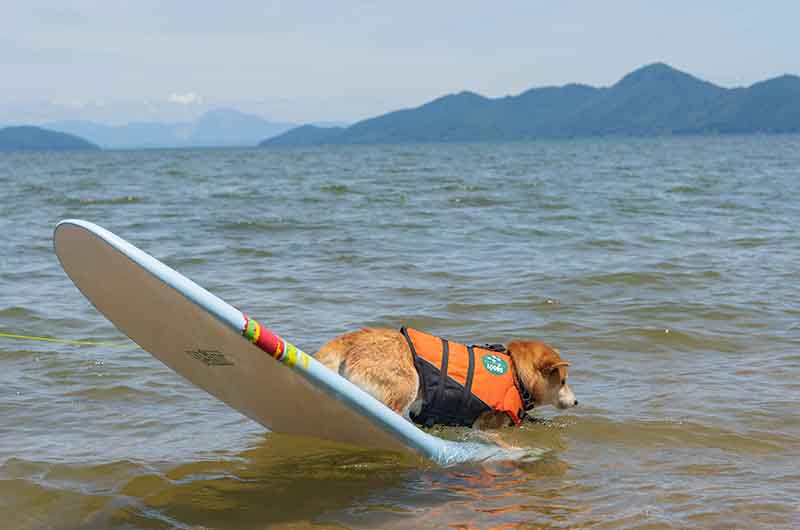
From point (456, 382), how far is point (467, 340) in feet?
11.0

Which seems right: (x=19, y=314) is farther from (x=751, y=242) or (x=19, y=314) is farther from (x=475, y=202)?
(x=475, y=202)

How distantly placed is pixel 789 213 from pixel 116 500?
19656 mm

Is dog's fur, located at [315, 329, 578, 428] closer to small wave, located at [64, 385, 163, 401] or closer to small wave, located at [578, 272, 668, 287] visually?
small wave, located at [64, 385, 163, 401]

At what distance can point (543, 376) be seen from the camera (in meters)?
6.75

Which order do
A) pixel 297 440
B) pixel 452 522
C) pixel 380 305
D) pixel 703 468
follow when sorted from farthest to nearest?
pixel 380 305 → pixel 297 440 → pixel 703 468 → pixel 452 522

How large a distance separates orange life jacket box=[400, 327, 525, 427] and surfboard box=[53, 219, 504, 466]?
0.92 feet

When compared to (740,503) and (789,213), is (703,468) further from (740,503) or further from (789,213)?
(789,213)

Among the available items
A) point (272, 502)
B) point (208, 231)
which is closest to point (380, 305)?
point (272, 502)

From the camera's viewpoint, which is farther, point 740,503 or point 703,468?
point 703,468

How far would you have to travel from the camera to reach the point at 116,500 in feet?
17.8

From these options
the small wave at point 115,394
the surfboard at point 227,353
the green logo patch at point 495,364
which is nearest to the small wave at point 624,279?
the green logo patch at point 495,364

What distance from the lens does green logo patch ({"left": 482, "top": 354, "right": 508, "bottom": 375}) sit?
6.43 m

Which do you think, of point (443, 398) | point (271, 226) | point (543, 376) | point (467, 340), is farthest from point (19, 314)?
point (271, 226)

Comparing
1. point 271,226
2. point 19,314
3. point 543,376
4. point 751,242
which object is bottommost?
point 19,314
